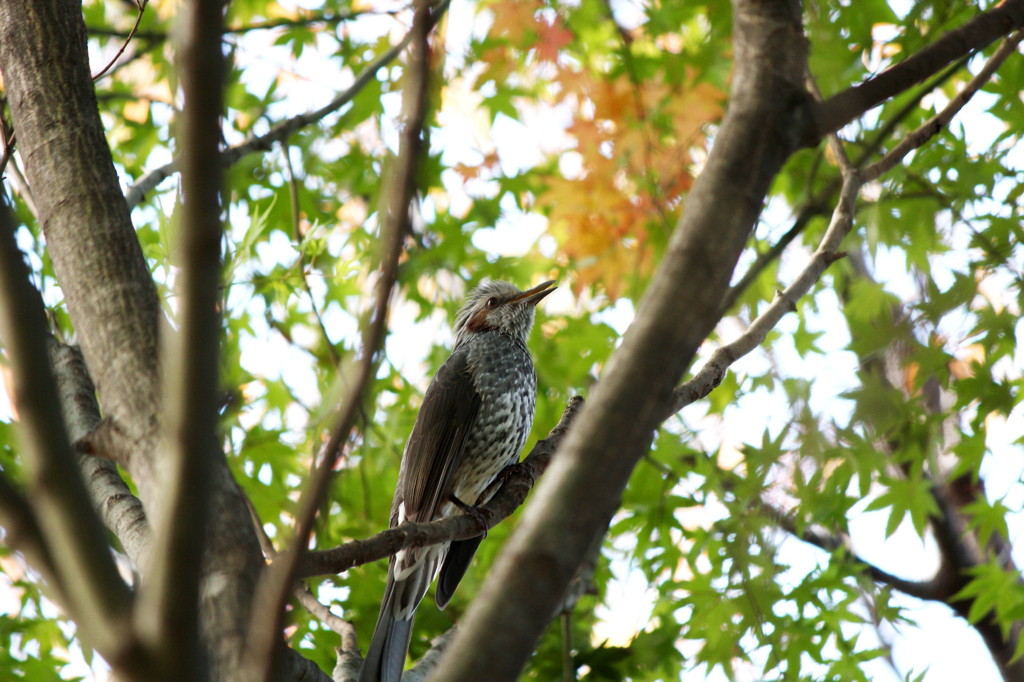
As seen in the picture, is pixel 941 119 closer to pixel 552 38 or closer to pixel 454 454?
pixel 454 454

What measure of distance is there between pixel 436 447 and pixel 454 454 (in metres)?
0.08

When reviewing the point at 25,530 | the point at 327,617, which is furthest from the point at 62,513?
the point at 327,617

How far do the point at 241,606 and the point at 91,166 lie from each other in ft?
3.55

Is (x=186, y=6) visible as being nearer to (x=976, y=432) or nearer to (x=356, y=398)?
(x=356, y=398)

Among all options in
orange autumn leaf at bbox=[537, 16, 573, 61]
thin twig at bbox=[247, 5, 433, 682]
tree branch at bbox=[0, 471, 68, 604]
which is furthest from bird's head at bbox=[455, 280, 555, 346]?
tree branch at bbox=[0, 471, 68, 604]

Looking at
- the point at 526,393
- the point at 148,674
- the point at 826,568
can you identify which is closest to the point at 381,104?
the point at 526,393

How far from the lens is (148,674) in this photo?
1049 millimetres

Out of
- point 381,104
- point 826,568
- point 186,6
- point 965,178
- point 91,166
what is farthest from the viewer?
point 381,104

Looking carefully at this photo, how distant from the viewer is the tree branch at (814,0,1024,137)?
1548mm

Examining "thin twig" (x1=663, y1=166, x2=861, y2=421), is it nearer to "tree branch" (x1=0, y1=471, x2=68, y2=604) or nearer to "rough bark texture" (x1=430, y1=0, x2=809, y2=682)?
"rough bark texture" (x1=430, y1=0, x2=809, y2=682)

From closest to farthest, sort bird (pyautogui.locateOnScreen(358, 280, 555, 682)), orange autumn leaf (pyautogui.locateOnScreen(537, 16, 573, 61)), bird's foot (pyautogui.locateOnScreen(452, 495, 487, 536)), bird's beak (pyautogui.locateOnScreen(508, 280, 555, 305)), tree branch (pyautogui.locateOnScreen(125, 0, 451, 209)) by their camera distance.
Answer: tree branch (pyautogui.locateOnScreen(125, 0, 451, 209)), bird's foot (pyautogui.locateOnScreen(452, 495, 487, 536)), bird (pyautogui.locateOnScreen(358, 280, 555, 682)), bird's beak (pyautogui.locateOnScreen(508, 280, 555, 305)), orange autumn leaf (pyautogui.locateOnScreen(537, 16, 573, 61))

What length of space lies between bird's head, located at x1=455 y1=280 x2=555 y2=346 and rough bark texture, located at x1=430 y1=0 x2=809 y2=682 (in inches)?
120

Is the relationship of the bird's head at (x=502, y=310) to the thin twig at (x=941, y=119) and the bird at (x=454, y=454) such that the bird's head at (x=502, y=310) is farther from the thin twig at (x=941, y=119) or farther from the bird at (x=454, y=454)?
the thin twig at (x=941, y=119)

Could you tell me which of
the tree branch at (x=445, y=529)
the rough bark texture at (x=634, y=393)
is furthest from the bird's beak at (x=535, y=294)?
the rough bark texture at (x=634, y=393)
